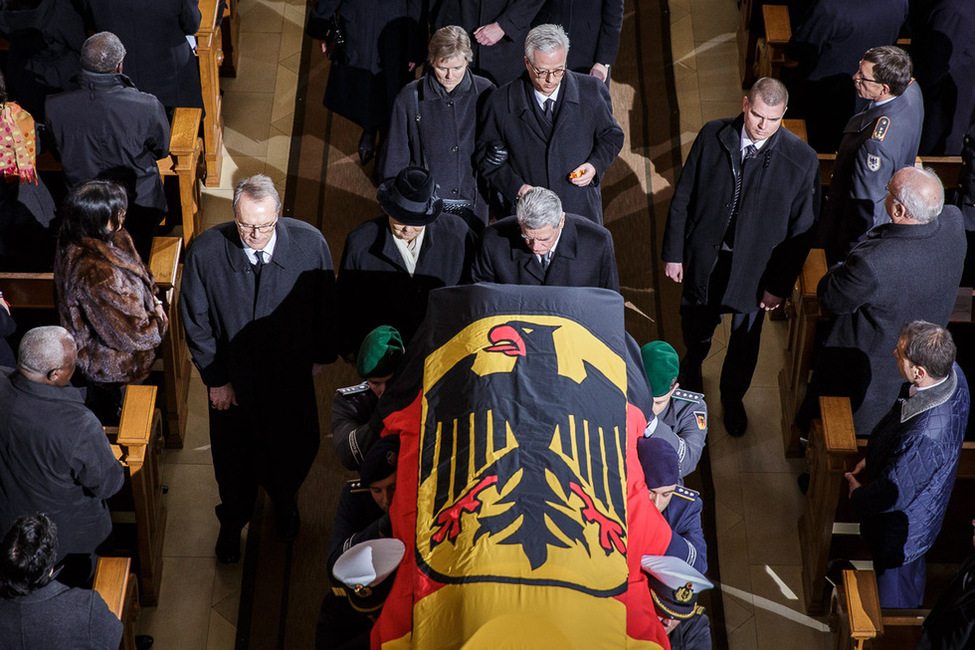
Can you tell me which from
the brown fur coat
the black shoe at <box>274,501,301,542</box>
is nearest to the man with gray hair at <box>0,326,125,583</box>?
the brown fur coat

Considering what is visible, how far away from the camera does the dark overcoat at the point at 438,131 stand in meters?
4.99

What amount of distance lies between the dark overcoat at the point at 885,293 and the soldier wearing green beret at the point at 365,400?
5.58 feet

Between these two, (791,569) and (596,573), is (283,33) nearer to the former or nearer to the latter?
(791,569)

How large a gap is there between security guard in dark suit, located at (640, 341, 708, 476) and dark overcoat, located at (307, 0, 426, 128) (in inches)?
104

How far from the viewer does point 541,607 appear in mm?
3012

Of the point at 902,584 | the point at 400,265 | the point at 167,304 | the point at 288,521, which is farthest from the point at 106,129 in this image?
the point at 902,584

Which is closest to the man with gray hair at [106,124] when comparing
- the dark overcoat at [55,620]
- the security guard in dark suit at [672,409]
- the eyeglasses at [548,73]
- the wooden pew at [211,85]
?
the wooden pew at [211,85]

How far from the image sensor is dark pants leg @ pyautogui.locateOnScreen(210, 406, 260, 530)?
4.54 m

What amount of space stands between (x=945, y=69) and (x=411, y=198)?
2.97 metres

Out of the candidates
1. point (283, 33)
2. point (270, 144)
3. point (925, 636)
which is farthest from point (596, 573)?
point (283, 33)

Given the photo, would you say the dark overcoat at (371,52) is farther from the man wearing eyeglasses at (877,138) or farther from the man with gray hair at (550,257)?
the man wearing eyeglasses at (877,138)

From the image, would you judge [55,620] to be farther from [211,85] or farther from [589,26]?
[589,26]

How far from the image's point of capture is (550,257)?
4.38m

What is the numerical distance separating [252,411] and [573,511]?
5.63 ft
